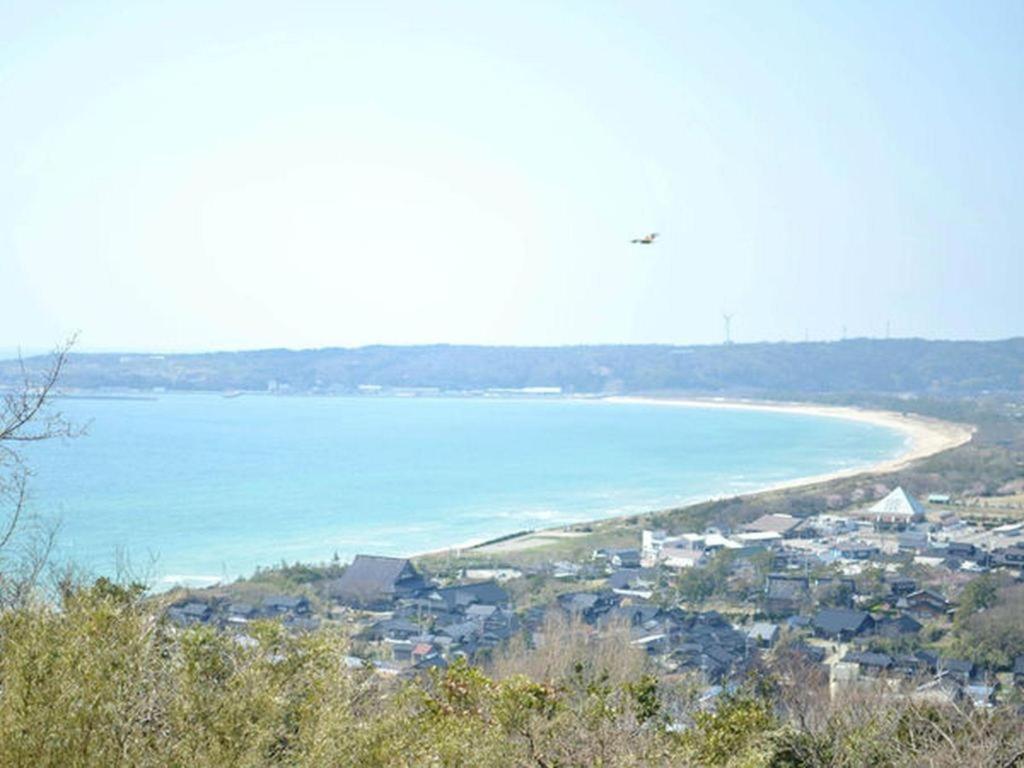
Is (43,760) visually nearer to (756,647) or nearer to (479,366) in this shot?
(756,647)

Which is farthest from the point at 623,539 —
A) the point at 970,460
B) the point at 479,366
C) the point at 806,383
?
the point at 479,366

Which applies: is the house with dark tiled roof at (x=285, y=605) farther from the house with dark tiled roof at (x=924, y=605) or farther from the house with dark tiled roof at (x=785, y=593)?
the house with dark tiled roof at (x=924, y=605)

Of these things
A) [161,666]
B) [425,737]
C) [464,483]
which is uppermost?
[161,666]

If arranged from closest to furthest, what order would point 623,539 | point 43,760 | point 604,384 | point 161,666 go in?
point 43,760
point 161,666
point 623,539
point 604,384

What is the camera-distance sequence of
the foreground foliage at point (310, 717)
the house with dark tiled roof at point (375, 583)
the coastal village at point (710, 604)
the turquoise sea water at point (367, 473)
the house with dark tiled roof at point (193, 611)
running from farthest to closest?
1. the turquoise sea water at point (367, 473)
2. the house with dark tiled roof at point (375, 583)
3. the house with dark tiled roof at point (193, 611)
4. the coastal village at point (710, 604)
5. the foreground foliage at point (310, 717)

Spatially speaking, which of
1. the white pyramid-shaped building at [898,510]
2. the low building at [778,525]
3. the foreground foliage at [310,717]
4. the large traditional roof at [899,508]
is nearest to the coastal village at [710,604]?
the low building at [778,525]

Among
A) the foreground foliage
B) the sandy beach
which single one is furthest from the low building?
the foreground foliage

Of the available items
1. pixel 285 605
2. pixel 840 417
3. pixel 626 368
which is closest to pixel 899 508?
pixel 285 605
